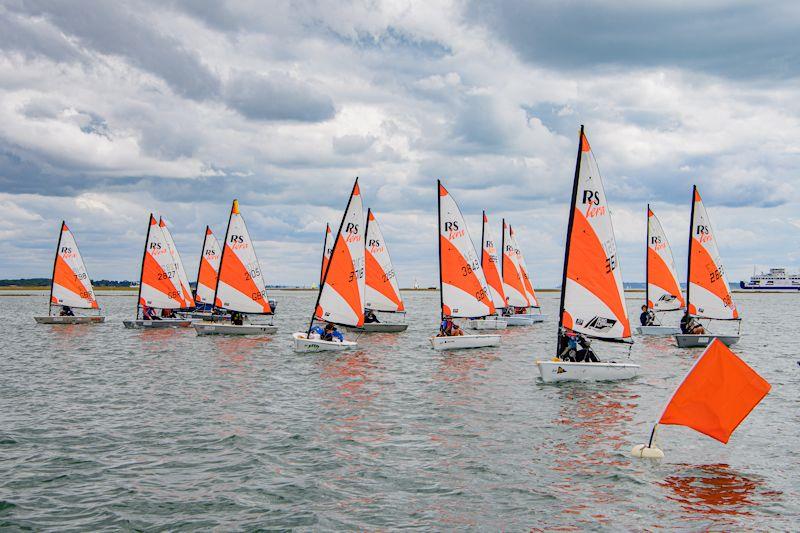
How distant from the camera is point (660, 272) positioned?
176 ft

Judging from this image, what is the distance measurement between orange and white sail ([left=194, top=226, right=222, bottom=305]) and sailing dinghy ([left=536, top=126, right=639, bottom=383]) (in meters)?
44.5

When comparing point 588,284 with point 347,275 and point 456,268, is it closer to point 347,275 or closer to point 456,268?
point 456,268

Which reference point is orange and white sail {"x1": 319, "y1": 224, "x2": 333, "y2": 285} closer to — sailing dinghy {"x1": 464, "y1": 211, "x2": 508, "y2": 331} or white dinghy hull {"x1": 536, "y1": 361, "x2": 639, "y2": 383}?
sailing dinghy {"x1": 464, "y1": 211, "x2": 508, "y2": 331}

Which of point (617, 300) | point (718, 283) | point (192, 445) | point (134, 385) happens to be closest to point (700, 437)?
point (617, 300)

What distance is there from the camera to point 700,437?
18703 millimetres

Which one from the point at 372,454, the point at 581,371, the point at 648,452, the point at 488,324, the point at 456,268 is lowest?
the point at 372,454

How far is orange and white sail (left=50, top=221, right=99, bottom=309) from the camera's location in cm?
6122

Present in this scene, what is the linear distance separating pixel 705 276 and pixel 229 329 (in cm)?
3334

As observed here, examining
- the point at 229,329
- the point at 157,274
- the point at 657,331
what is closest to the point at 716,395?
the point at 657,331

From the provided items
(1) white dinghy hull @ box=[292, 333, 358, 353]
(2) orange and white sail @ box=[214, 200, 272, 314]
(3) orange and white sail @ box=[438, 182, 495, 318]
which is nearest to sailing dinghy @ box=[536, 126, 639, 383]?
(1) white dinghy hull @ box=[292, 333, 358, 353]

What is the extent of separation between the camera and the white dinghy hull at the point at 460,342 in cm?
3962

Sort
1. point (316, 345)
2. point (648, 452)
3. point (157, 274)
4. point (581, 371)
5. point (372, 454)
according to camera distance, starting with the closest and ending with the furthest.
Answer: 1. point (648, 452)
2. point (372, 454)
3. point (581, 371)
4. point (316, 345)
5. point (157, 274)

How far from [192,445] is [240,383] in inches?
434

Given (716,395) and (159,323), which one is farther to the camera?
(159,323)
